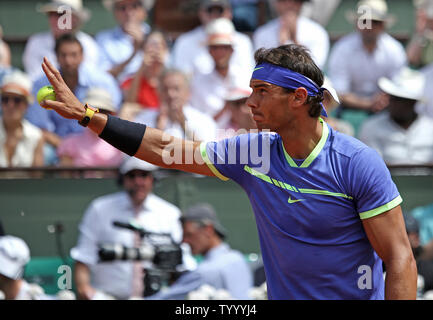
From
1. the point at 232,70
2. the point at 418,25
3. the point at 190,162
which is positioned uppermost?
the point at 418,25

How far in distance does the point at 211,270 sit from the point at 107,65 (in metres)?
2.98

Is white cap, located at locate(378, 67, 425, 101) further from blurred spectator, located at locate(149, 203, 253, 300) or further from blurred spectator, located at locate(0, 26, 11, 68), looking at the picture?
blurred spectator, located at locate(0, 26, 11, 68)

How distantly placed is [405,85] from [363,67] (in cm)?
71

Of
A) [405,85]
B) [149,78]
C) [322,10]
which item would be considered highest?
[322,10]

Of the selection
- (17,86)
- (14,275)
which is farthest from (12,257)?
(17,86)

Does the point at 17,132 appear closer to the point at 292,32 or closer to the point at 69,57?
the point at 69,57

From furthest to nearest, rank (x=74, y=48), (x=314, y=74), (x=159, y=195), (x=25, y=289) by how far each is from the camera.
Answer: (x=74, y=48), (x=159, y=195), (x=25, y=289), (x=314, y=74)

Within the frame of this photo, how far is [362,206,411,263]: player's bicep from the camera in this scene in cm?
317

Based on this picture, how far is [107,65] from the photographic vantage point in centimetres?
787

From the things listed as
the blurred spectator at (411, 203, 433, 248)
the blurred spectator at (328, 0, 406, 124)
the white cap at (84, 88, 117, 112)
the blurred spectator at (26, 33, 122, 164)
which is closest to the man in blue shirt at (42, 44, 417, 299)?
the blurred spectator at (411, 203, 433, 248)

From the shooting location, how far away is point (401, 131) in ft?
22.5

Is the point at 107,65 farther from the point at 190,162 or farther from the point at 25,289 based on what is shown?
the point at 190,162

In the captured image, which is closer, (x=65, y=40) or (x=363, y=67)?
(x=65, y=40)

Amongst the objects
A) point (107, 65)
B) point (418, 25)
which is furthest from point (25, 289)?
point (418, 25)
